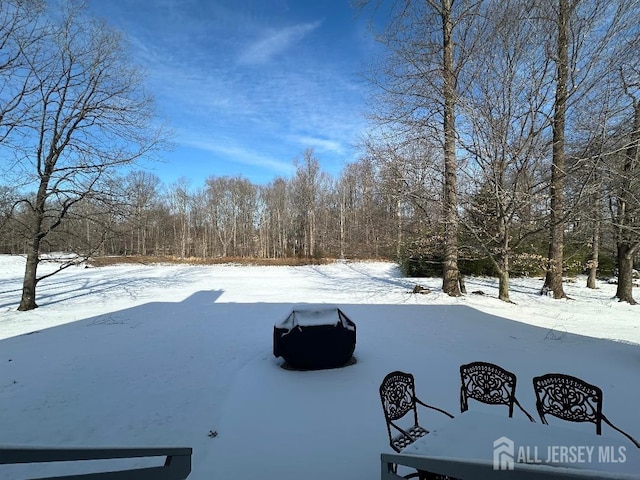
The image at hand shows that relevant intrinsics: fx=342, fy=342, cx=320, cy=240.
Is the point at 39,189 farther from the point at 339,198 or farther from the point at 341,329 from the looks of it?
the point at 339,198

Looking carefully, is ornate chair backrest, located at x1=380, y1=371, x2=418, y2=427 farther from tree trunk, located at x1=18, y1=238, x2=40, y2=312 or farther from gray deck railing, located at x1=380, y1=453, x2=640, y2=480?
tree trunk, located at x1=18, y1=238, x2=40, y2=312

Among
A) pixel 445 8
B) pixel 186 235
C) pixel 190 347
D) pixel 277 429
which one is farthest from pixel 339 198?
pixel 277 429

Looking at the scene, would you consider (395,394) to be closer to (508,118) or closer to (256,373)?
(256,373)

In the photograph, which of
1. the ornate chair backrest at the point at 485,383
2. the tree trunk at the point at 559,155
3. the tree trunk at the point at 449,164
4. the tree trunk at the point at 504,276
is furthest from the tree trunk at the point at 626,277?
the ornate chair backrest at the point at 485,383

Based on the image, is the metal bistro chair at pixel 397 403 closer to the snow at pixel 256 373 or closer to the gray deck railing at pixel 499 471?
the snow at pixel 256 373

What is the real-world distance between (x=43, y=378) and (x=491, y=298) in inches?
410

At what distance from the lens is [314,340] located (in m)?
4.89

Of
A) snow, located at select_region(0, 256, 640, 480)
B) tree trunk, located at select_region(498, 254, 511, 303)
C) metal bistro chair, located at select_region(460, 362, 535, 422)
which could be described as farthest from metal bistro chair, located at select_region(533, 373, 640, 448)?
tree trunk, located at select_region(498, 254, 511, 303)

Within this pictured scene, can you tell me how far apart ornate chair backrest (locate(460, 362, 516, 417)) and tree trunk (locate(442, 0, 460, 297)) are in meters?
6.32

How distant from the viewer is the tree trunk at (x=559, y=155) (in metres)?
7.39

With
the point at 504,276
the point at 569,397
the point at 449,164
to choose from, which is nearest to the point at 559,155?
the point at 449,164

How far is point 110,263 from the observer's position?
2773 centimetres

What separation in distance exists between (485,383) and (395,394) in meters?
0.93

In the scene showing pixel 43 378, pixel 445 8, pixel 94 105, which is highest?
pixel 445 8
